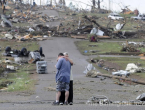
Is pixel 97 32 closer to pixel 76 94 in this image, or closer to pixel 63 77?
pixel 76 94

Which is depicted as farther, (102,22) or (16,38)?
(102,22)

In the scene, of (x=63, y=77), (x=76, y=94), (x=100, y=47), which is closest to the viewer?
(x=63, y=77)

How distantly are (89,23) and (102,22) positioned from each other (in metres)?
10.8

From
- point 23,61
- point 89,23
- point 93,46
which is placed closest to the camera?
point 23,61

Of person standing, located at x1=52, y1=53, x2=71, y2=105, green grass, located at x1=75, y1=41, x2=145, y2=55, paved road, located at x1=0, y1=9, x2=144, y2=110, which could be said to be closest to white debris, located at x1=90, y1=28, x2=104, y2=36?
green grass, located at x1=75, y1=41, x2=145, y2=55

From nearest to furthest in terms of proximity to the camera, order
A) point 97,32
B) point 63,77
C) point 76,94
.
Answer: point 63,77
point 76,94
point 97,32

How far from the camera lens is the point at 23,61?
27.0 metres

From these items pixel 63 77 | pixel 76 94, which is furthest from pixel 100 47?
pixel 63 77

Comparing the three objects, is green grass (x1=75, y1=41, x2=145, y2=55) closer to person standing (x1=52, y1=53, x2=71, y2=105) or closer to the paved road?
the paved road

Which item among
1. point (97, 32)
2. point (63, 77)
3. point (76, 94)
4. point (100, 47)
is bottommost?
point (100, 47)

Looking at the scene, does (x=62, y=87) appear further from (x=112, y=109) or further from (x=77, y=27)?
(x=77, y=27)

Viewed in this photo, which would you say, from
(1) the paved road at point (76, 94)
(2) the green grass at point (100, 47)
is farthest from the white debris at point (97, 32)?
(1) the paved road at point (76, 94)

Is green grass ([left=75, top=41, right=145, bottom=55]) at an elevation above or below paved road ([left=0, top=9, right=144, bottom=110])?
below

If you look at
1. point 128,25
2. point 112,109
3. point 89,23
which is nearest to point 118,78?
point 112,109
